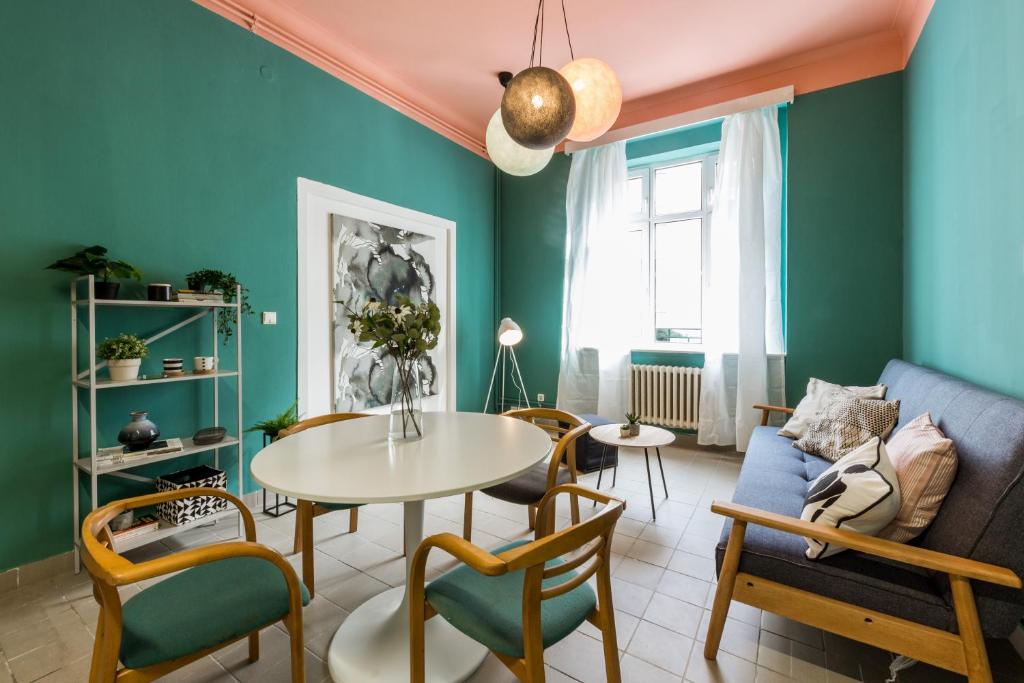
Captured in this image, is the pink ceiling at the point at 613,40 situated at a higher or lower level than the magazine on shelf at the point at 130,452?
higher

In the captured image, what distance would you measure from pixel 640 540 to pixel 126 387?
2774 mm

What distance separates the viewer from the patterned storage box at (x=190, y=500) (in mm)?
2211

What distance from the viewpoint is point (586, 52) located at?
3320mm

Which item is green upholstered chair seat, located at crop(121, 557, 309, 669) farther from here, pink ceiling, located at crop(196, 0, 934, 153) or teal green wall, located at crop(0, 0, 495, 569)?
pink ceiling, located at crop(196, 0, 934, 153)

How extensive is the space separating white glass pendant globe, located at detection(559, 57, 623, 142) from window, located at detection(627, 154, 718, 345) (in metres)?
→ 2.44

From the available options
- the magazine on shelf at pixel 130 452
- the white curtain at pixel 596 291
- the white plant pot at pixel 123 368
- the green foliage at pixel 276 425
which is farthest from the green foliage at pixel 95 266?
the white curtain at pixel 596 291

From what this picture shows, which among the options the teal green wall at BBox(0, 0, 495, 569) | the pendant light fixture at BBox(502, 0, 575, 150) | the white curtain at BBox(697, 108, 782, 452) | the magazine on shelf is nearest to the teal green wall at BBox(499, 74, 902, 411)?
the white curtain at BBox(697, 108, 782, 452)

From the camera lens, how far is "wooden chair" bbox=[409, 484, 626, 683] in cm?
98

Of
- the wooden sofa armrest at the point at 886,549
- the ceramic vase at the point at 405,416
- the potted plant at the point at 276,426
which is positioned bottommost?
the wooden sofa armrest at the point at 886,549

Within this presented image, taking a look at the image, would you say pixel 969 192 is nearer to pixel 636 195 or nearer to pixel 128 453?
pixel 636 195

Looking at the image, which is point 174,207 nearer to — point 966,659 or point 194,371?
point 194,371

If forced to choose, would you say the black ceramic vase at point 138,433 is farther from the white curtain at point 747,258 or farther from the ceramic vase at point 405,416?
the white curtain at point 747,258

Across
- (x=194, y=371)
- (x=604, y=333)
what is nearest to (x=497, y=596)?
(x=194, y=371)

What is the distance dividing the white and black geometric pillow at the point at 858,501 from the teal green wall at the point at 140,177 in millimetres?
2955
